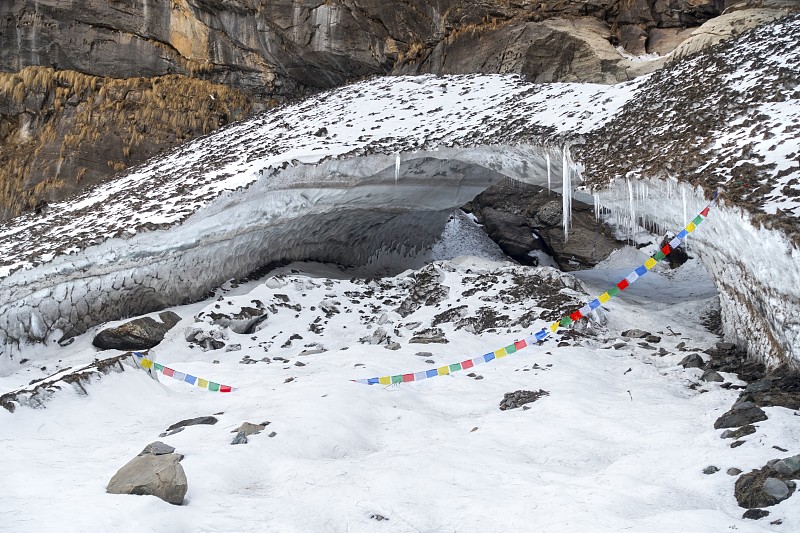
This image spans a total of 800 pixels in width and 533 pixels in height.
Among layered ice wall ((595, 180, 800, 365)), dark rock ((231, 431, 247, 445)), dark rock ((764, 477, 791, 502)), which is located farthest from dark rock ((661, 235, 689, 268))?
dark rock ((231, 431, 247, 445))

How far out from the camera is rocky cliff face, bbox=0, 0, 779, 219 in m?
20.0

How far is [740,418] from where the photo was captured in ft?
20.0

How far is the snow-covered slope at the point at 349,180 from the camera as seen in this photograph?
10.6 m

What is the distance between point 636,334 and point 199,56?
61.0 ft

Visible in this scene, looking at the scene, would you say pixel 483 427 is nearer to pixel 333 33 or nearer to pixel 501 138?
pixel 501 138

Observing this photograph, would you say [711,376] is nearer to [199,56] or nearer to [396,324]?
[396,324]

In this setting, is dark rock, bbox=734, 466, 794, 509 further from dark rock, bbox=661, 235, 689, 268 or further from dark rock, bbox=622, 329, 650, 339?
dark rock, bbox=661, 235, 689, 268

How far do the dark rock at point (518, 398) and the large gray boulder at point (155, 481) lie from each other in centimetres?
376

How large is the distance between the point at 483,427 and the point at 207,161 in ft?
39.6

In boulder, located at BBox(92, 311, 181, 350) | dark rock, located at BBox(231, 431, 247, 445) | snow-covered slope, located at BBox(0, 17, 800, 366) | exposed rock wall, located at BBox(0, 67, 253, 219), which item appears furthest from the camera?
exposed rock wall, located at BBox(0, 67, 253, 219)

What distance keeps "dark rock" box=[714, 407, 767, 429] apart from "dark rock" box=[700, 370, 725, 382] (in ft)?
5.54

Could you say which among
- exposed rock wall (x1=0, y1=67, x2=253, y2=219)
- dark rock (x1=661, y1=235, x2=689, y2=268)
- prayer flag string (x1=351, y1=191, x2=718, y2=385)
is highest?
exposed rock wall (x1=0, y1=67, x2=253, y2=219)

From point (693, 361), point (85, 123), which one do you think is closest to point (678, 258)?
point (693, 361)

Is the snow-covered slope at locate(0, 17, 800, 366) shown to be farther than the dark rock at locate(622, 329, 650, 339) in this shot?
Yes
